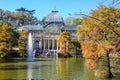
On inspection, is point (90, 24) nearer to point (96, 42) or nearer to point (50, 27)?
point (96, 42)

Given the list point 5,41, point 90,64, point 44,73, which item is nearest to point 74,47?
point 5,41

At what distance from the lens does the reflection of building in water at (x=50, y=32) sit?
10162 centimetres

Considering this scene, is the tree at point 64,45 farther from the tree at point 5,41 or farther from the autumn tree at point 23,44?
the tree at point 5,41

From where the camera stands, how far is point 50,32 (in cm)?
10381

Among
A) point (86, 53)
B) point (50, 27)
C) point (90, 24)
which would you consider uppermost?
point (50, 27)

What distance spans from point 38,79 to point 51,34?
75001 millimetres

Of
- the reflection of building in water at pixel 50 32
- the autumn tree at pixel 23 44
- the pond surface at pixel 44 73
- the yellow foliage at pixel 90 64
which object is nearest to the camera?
the yellow foliage at pixel 90 64

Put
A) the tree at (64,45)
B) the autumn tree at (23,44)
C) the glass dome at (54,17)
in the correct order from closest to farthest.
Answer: the autumn tree at (23,44) < the tree at (64,45) < the glass dome at (54,17)

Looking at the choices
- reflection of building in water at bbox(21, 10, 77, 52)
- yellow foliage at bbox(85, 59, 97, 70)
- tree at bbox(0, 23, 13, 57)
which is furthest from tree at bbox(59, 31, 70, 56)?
yellow foliage at bbox(85, 59, 97, 70)

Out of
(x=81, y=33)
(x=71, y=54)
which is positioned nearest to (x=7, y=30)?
(x=71, y=54)

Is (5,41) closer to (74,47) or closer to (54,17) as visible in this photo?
(74,47)

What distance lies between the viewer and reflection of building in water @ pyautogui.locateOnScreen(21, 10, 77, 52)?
102m

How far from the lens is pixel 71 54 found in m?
77.7

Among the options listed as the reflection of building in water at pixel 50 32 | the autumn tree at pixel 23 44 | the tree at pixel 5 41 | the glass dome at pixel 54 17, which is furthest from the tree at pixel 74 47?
the glass dome at pixel 54 17
